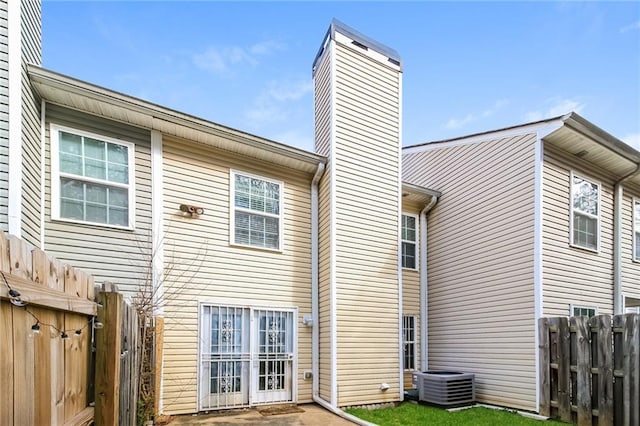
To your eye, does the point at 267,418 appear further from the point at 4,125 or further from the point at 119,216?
the point at 4,125

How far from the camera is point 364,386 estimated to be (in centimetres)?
764

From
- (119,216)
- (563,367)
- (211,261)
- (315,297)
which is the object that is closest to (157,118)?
(119,216)

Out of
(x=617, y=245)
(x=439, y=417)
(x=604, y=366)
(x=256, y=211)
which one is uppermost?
(x=256, y=211)

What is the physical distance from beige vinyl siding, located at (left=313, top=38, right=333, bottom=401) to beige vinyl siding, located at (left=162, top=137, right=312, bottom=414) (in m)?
0.26

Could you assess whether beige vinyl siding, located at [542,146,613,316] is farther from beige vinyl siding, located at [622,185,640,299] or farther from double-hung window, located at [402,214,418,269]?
double-hung window, located at [402,214,418,269]

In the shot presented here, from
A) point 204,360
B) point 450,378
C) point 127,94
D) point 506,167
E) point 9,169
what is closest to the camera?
point 9,169

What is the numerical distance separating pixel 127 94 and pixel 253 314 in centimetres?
419

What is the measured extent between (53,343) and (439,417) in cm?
670

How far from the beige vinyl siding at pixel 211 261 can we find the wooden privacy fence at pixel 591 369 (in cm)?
415

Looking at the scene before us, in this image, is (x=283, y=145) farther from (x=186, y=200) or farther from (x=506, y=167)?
(x=506, y=167)

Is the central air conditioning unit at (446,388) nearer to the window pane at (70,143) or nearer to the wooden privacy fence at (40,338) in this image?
the wooden privacy fence at (40,338)

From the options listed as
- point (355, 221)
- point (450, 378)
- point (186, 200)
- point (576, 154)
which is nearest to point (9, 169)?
point (186, 200)

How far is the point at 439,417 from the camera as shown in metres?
6.96

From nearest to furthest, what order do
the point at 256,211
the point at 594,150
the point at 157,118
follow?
1. the point at 157,118
2. the point at 256,211
3. the point at 594,150
